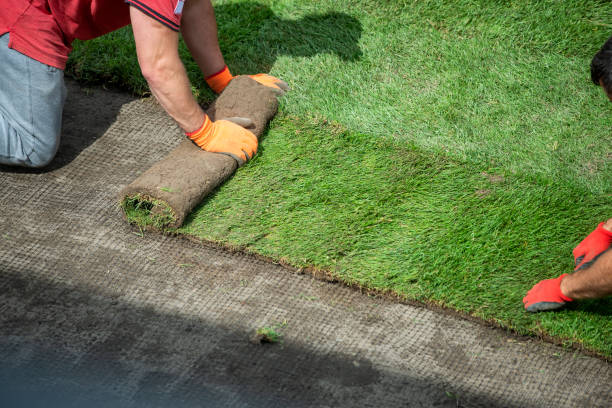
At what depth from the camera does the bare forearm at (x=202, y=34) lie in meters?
3.49

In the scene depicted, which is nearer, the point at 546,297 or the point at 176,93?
the point at 546,297

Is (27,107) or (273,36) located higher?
(273,36)

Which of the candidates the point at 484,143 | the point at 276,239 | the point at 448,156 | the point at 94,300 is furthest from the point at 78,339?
the point at 484,143

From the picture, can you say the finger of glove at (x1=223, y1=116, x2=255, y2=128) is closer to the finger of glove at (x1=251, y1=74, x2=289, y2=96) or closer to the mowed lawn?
the mowed lawn

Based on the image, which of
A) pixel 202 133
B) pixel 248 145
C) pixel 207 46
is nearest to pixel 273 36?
pixel 207 46

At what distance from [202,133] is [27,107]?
3.02ft

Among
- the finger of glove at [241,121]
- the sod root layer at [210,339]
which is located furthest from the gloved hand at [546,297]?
the finger of glove at [241,121]

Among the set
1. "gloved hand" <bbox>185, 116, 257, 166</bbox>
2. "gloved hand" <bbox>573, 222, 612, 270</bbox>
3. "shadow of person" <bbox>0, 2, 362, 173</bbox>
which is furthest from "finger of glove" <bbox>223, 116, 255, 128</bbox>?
"gloved hand" <bbox>573, 222, 612, 270</bbox>

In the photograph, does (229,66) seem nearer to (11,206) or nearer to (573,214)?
(11,206)

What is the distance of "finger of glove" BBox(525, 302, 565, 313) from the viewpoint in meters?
2.65

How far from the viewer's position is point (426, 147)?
3.48 meters

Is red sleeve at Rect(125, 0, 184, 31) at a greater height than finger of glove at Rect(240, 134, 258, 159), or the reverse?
red sleeve at Rect(125, 0, 184, 31)

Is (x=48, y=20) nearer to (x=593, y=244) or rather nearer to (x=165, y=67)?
(x=165, y=67)

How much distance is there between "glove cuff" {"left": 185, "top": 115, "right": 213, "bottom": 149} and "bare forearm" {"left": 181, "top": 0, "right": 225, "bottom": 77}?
654mm
